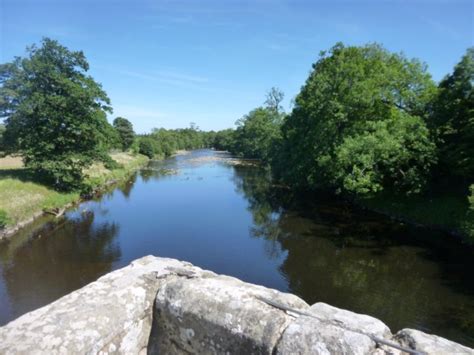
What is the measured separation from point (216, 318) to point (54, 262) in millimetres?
13426

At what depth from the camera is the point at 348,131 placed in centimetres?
2317

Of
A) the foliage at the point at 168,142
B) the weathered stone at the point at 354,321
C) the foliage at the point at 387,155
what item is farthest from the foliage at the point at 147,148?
the weathered stone at the point at 354,321

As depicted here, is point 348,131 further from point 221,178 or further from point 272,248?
point 221,178

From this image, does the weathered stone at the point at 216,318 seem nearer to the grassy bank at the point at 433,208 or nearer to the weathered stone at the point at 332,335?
the weathered stone at the point at 332,335

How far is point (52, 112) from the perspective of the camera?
2484 cm

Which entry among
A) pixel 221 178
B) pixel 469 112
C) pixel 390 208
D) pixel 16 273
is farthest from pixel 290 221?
pixel 221 178

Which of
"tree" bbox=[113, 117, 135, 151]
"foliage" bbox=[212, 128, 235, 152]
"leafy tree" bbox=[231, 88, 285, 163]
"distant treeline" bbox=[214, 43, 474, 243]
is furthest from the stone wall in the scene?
"foliage" bbox=[212, 128, 235, 152]

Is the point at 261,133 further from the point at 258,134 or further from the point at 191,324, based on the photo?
the point at 191,324

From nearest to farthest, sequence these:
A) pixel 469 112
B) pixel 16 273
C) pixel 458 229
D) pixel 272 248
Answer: pixel 16 273 → pixel 272 248 → pixel 458 229 → pixel 469 112

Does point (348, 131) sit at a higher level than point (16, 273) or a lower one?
higher

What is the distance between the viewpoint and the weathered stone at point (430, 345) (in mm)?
2740

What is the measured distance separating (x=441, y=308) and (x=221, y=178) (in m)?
33.6

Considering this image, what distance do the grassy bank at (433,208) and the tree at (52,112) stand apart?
23961 millimetres

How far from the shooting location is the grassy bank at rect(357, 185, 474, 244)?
18188 millimetres
